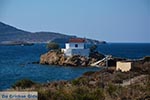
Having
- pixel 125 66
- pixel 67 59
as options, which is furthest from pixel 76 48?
pixel 125 66

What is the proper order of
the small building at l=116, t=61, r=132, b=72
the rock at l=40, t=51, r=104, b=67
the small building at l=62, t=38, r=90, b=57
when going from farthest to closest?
the small building at l=62, t=38, r=90, b=57
the rock at l=40, t=51, r=104, b=67
the small building at l=116, t=61, r=132, b=72

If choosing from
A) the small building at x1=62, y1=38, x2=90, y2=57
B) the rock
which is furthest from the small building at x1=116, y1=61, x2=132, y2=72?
the small building at x1=62, y1=38, x2=90, y2=57

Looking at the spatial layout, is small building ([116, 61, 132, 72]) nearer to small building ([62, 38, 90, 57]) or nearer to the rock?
the rock

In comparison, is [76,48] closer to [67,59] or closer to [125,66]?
[67,59]

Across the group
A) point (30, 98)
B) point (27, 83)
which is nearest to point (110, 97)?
point (30, 98)

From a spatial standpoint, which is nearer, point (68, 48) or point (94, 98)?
point (94, 98)

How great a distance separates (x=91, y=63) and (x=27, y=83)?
41144 mm

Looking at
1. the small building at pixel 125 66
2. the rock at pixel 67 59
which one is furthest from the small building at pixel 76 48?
the small building at pixel 125 66

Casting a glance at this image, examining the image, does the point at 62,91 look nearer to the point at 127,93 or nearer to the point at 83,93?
the point at 83,93

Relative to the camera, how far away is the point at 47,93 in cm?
1692

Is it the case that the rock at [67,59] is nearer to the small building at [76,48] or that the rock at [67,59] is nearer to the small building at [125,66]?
the small building at [76,48]

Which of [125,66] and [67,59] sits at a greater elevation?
[125,66]

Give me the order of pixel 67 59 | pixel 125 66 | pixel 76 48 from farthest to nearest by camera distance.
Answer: pixel 76 48 < pixel 67 59 < pixel 125 66

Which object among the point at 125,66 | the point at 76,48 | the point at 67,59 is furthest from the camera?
the point at 76,48
